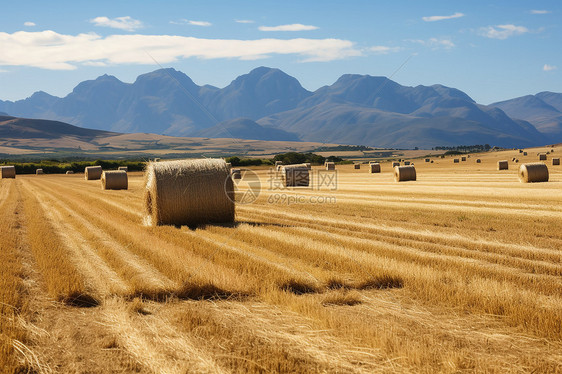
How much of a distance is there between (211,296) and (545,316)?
4417 mm

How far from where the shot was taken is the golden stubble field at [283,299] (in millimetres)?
5316

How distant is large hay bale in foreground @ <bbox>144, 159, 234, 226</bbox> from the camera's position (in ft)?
51.0

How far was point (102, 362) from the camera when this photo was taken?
5285mm

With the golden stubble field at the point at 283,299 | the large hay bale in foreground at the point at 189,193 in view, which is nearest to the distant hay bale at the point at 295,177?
the large hay bale in foreground at the point at 189,193

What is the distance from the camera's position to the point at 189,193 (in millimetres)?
15758

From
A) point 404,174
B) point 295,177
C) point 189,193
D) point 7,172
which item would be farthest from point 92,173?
point 189,193

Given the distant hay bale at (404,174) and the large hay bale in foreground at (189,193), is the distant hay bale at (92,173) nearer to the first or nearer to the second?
the distant hay bale at (404,174)

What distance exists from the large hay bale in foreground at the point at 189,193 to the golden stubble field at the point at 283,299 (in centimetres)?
151

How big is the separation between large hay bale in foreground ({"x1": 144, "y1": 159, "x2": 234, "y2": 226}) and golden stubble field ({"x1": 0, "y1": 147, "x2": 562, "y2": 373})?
59.6 inches

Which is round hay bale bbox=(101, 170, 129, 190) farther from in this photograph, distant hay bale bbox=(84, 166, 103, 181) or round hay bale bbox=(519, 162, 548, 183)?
round hay bale bbox=(519, 162, 548, 183)

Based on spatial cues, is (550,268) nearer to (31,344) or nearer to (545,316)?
(545,316)

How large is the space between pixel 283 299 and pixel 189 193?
29.7 ft

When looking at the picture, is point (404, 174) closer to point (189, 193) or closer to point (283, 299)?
point (189, 193)

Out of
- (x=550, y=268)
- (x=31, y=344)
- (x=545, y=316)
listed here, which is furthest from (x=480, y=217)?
(x=31, y=344)
